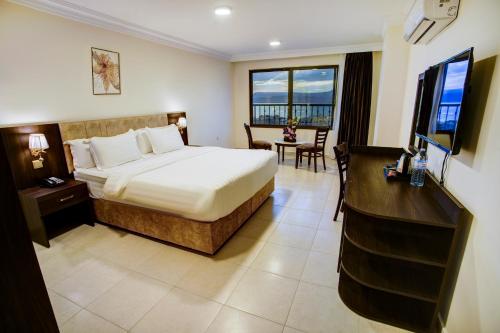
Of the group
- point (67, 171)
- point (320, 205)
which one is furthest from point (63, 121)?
point (320, 205)

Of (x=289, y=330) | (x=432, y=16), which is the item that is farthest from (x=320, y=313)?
(x=432, y=16)

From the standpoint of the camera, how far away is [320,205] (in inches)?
142

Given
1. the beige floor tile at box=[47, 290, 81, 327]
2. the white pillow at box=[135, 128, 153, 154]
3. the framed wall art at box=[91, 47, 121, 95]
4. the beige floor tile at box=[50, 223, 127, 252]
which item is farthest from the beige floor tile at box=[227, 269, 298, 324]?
the framed wall art at box=[91, 47, 121, 95]

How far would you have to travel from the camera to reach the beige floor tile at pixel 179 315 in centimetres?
172

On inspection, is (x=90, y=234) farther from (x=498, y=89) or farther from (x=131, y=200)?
(x=498, y=89)

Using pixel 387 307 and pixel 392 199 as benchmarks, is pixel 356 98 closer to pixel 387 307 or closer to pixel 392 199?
pixel 392 199

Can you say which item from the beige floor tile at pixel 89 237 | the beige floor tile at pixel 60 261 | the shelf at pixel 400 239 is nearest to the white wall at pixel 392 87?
the shelf at pixel 400 239

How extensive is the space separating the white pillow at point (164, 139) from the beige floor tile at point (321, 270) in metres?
2.65

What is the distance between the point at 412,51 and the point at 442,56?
1.51m

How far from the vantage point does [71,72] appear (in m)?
3.17

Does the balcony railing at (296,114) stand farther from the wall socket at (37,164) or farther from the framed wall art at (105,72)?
the wall socket at (37,164)

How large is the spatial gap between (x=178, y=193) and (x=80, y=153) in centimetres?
158

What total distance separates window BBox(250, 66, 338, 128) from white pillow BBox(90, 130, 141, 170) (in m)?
4.10

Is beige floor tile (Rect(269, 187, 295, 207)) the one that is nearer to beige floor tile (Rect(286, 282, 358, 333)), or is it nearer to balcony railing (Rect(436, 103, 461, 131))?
beige floor tile (Rect(286, 282, 358, 333))
